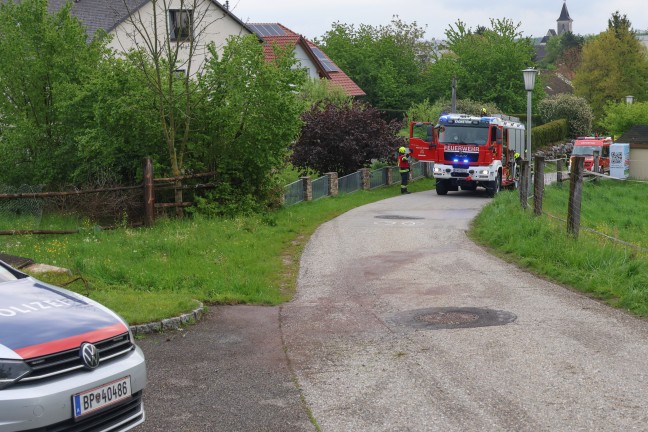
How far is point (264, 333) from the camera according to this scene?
31.9 feet

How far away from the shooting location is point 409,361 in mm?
8406

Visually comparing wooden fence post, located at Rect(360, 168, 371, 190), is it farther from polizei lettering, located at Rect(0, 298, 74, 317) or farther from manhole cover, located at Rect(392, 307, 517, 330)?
polizei lettering, located at Rect(0, 298, 74, 317)

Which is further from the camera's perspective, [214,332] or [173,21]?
[173,21]

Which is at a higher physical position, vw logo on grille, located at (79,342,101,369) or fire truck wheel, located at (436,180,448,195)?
vw logo on grille, located at (79,342,101,369)

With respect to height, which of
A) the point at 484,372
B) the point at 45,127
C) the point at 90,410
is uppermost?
the point at 45,127

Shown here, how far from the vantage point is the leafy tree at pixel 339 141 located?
105ft

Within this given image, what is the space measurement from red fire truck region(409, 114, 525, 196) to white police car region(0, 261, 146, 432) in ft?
83.6

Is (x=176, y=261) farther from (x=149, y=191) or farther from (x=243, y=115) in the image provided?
(x=243, y=115)

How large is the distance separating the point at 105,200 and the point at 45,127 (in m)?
4.03

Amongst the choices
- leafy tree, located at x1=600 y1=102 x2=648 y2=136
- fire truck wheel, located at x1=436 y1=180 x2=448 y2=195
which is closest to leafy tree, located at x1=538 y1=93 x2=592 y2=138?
leafy tree, located at x1=600 y1=102 x2=648 y2=136

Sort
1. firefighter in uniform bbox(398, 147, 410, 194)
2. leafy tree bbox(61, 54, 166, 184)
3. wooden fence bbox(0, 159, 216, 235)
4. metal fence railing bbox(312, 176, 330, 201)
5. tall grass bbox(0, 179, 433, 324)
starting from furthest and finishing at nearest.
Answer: firefighter in uniform bbox(398, 147, 410, 194) < metal fence railing bbox(312, 176, 330, 201) < leafy tree bbox(61, 54, 166, 184) < wooden fence bbox(0, 159, 216, 235) < tall grass bbox(0, 179, 433, 324)

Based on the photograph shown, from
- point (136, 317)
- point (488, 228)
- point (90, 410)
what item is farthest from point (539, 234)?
point (90, 410)

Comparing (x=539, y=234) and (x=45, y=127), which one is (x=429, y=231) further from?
(x=45, y=127)

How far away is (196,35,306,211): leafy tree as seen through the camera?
2067 centimetres
